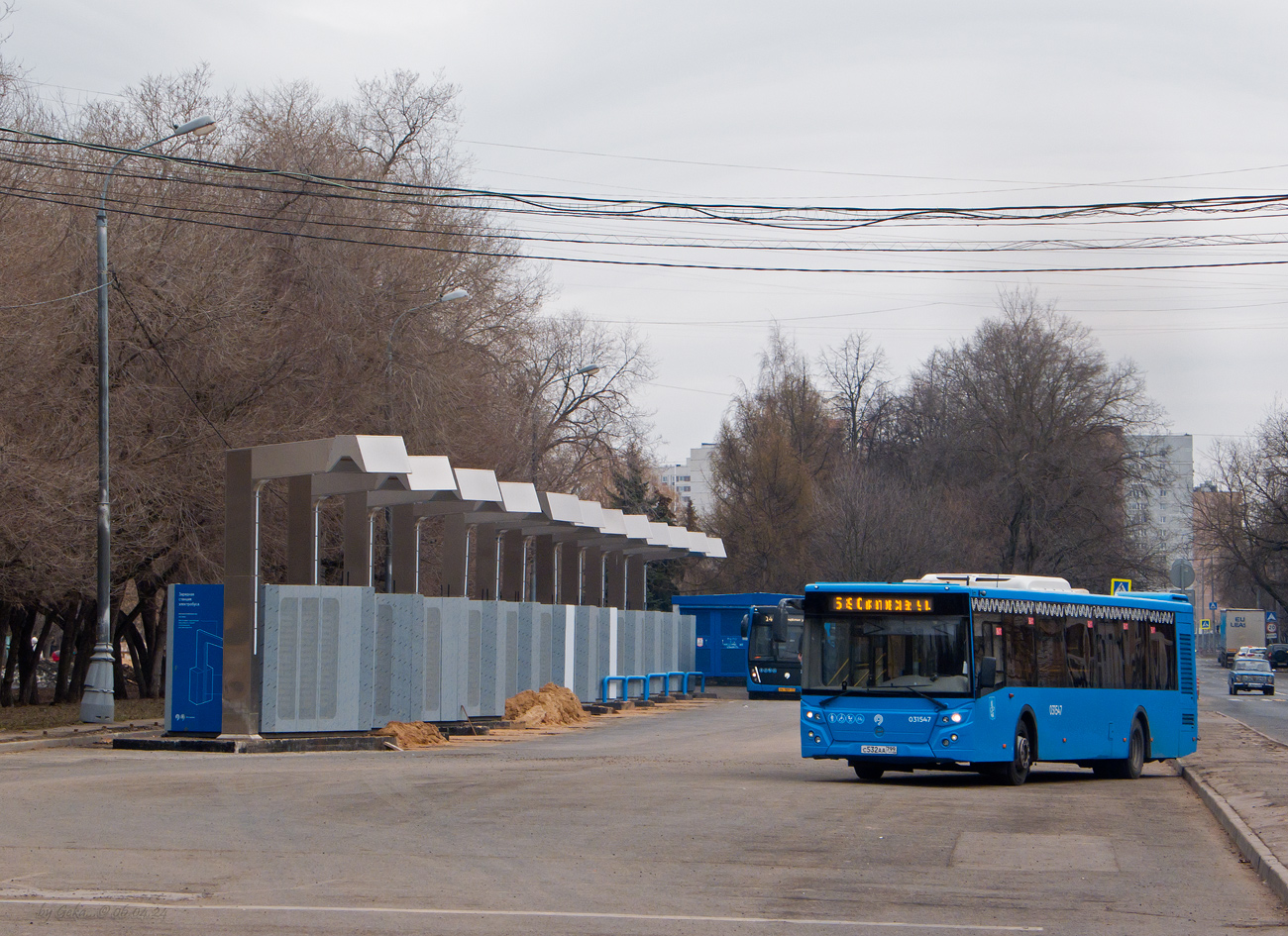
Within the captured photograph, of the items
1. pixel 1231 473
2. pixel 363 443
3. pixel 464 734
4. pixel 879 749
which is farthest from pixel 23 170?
pixel 1231 473

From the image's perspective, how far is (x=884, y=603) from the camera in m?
18.1

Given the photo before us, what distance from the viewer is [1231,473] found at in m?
81.8

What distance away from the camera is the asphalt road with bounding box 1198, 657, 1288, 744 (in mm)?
33531

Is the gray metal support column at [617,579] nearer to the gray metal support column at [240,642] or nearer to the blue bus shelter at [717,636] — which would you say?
the blue bus shelter at [717,636]

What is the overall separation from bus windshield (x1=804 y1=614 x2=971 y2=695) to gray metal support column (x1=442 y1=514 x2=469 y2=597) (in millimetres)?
13725

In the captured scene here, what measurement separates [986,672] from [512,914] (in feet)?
32.7

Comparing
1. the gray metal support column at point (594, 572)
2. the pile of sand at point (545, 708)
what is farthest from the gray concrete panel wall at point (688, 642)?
the pile of sand at point (545, 708)

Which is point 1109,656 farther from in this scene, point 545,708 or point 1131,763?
point 545,708

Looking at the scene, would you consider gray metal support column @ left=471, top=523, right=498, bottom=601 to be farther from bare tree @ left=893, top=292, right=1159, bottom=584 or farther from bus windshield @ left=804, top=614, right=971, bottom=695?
bare tree @ left=893, top=292, right=1159, bottom=584

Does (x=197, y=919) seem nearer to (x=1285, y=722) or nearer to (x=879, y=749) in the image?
(x=879, y=749)

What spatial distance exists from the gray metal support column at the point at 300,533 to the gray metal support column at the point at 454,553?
6.16 metres

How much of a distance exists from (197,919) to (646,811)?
651 centimetres

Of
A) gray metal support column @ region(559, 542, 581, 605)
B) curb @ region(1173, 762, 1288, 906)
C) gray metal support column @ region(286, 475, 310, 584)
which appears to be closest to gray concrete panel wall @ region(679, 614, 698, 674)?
gray metal support column @ region(559, 542, 581, 605)

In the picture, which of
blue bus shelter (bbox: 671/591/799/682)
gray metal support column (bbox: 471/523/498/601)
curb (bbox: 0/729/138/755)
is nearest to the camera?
curb (bbox: 0/729/138/755)
